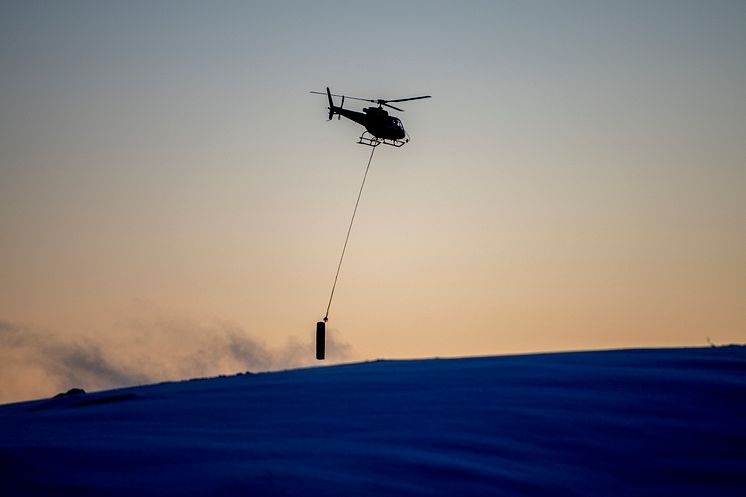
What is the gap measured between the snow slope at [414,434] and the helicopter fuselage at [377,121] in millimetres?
41320

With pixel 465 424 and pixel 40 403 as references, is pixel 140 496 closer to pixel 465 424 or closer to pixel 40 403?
pixel 465 424

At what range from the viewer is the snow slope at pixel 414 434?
13555 mm

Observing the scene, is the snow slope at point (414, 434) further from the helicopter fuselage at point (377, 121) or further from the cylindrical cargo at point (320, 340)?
the helicopter fuselage at point (377, 121)

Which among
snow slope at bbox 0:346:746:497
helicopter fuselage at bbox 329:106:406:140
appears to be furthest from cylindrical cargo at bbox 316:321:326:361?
helicopter fuselage at bbox 329:106:406:140

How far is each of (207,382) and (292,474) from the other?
11809 mm

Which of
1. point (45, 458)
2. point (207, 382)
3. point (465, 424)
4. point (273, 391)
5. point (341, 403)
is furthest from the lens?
point (207, 382)

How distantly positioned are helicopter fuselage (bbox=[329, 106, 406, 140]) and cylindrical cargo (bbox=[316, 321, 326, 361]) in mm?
29451

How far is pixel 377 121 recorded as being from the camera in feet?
208

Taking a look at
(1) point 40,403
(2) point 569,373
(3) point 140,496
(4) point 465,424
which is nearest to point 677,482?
(4) point 465,424

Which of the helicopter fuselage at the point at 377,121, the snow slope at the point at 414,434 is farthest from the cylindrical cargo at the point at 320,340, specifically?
the helicopter fuselage at the point at 377,121

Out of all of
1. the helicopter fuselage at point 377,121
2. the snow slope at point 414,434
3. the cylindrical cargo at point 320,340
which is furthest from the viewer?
the helicopter fuselage at point 377,121

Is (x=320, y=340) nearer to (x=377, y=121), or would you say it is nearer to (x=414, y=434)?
(x=414, y=434)

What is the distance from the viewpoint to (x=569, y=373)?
21406mm

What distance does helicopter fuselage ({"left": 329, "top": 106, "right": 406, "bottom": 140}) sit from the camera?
63188mm
